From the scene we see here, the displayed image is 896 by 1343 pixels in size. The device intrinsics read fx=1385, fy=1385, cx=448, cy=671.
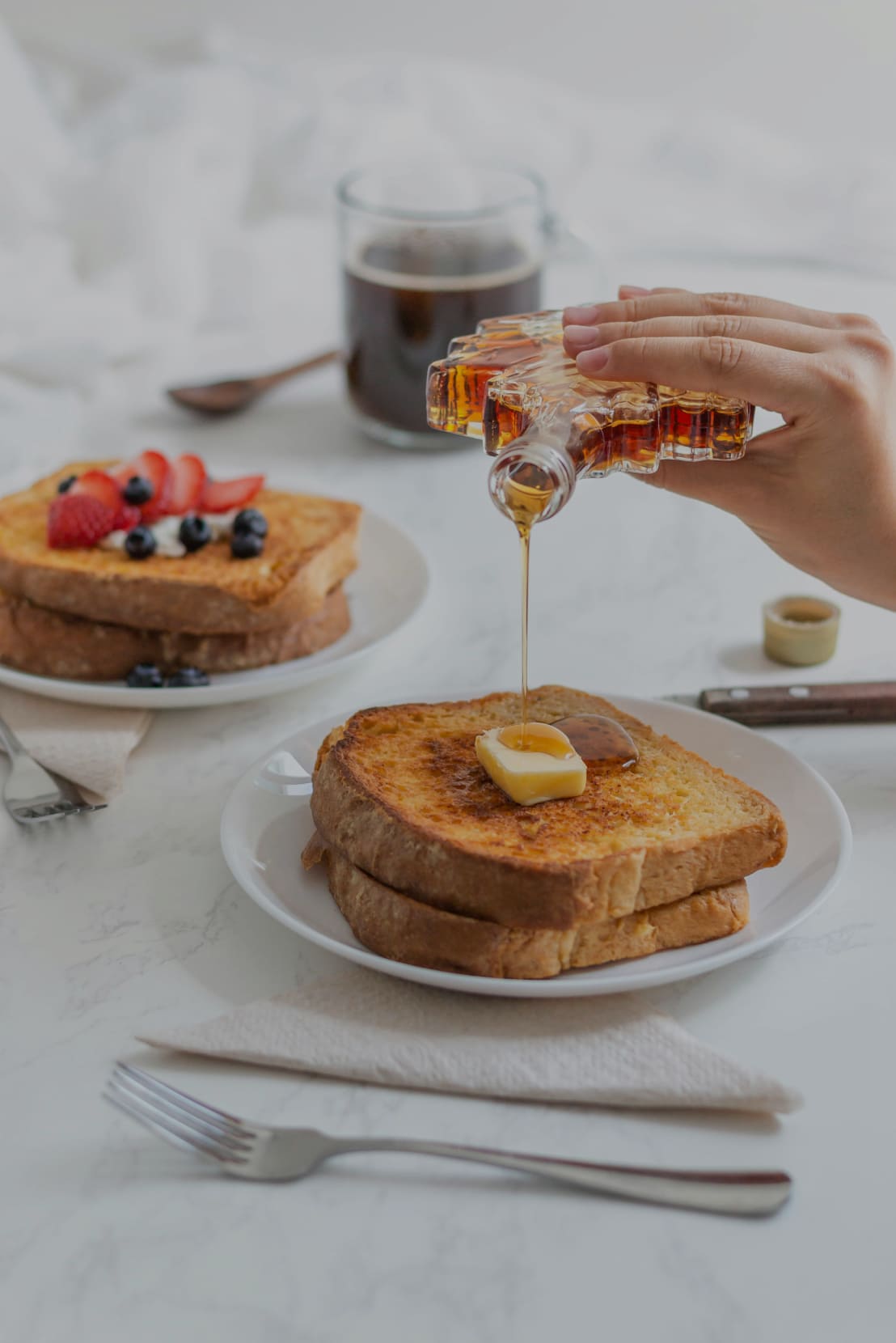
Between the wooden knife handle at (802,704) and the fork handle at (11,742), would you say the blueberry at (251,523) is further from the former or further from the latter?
the wooden knife handle at (802,704)

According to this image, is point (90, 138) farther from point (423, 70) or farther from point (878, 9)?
point (878, 9)

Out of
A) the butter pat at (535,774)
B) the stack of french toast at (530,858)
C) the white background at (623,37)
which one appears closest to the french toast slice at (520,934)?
the stack of french toast at (530,858)

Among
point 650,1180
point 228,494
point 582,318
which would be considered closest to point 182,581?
point 228,494

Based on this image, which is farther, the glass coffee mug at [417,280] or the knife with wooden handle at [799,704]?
the glass coffee mug at [417,280]

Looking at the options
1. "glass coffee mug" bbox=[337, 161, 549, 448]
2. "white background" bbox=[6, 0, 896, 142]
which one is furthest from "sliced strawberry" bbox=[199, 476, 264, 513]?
"white background" bbox=[6, 0, 896, 142]

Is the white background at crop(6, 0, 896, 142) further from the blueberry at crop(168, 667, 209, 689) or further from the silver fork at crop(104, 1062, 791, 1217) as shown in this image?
the silver fork at crop(104, 1062, 791, 1217)

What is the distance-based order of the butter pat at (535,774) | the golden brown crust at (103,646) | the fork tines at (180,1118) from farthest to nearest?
the golden brown crust at (103,646)
the butter pat at (535,774)
the fork tines at (180,1118)

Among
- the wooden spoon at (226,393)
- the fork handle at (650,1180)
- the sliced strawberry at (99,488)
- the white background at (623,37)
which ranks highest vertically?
the white background at (623,37)
